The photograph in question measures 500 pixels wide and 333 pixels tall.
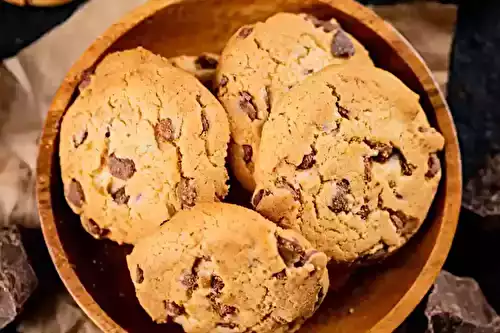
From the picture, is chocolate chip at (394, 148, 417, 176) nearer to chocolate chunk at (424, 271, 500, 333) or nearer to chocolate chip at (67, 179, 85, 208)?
chocolate chunk at (424, 271, 500, 333)

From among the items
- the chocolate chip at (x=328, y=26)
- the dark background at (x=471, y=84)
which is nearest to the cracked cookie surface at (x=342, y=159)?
the chocolate chip at (x=328, y=26)

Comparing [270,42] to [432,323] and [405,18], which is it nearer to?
[405,18]

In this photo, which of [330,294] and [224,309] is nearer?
[224,309]

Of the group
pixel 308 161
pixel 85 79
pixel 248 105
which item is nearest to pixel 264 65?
pixel 248 105

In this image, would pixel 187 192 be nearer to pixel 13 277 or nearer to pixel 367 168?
pixel 367 168

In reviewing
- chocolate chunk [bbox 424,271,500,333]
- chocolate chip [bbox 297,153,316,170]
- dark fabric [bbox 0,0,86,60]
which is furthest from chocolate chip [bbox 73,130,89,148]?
chocolate chunk [bbox 424,271,500,333]

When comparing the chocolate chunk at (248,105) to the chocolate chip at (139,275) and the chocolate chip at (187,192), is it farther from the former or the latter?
the chocolate chip at (139,275)
